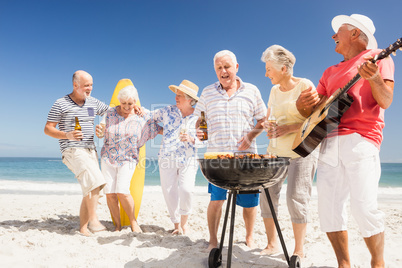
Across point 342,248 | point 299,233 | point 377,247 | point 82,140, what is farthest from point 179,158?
point 377,247

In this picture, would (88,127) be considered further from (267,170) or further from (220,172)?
(267,170)

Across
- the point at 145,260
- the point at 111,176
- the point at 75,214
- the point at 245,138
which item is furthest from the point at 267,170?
the point at 75,214

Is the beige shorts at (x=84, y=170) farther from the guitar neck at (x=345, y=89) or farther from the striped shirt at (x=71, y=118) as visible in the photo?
the guitar neck at (x=345, y=89)

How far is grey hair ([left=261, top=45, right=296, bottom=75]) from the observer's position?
2.96 m

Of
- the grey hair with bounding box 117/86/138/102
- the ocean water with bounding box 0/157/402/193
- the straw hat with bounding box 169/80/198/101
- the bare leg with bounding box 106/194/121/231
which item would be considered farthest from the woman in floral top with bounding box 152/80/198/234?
the ocean water with bounding box 0/157/402/193

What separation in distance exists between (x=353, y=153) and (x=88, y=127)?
3.38m

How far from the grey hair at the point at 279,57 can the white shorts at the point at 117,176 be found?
96.7 inches

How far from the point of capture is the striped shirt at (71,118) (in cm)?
416

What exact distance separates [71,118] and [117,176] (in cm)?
102

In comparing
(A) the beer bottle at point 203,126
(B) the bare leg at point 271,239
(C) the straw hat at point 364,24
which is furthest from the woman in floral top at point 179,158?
(C) the straw hat at point 364,24

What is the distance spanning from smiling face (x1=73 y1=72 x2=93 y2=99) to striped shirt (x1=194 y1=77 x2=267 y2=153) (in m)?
1.79

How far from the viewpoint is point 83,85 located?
13.9 ft

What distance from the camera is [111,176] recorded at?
171 inches

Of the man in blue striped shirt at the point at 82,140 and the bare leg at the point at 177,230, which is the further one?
the bare leg at the point at 177,230
